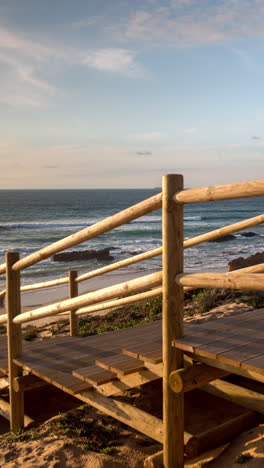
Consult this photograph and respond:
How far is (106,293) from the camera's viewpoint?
2.80 metres

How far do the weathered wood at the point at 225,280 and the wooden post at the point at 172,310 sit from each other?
91 mm

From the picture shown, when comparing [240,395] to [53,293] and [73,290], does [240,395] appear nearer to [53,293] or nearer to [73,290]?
[73,290]

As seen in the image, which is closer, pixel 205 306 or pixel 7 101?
pixel 205 306

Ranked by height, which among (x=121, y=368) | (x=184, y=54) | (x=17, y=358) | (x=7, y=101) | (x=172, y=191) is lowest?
(x=17, y=358)

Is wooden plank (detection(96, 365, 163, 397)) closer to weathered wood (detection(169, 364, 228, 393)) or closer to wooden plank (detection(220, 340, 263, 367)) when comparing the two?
weathered wood (detection(169, 364, 228, 393))

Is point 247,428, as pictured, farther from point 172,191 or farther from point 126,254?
point 126,254

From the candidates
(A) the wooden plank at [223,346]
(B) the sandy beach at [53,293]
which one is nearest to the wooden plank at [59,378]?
(A) the wooden plank at [223,346]

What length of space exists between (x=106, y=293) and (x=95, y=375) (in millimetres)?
714

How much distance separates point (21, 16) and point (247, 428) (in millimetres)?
17960

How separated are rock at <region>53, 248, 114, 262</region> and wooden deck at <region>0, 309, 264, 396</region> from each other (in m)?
22.1

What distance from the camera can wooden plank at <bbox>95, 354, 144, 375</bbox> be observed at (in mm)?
2951

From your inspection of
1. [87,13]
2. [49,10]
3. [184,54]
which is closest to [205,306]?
[184,54]

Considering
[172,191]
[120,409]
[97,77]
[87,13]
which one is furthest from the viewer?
[97,77]

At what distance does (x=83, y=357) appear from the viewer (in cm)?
385
